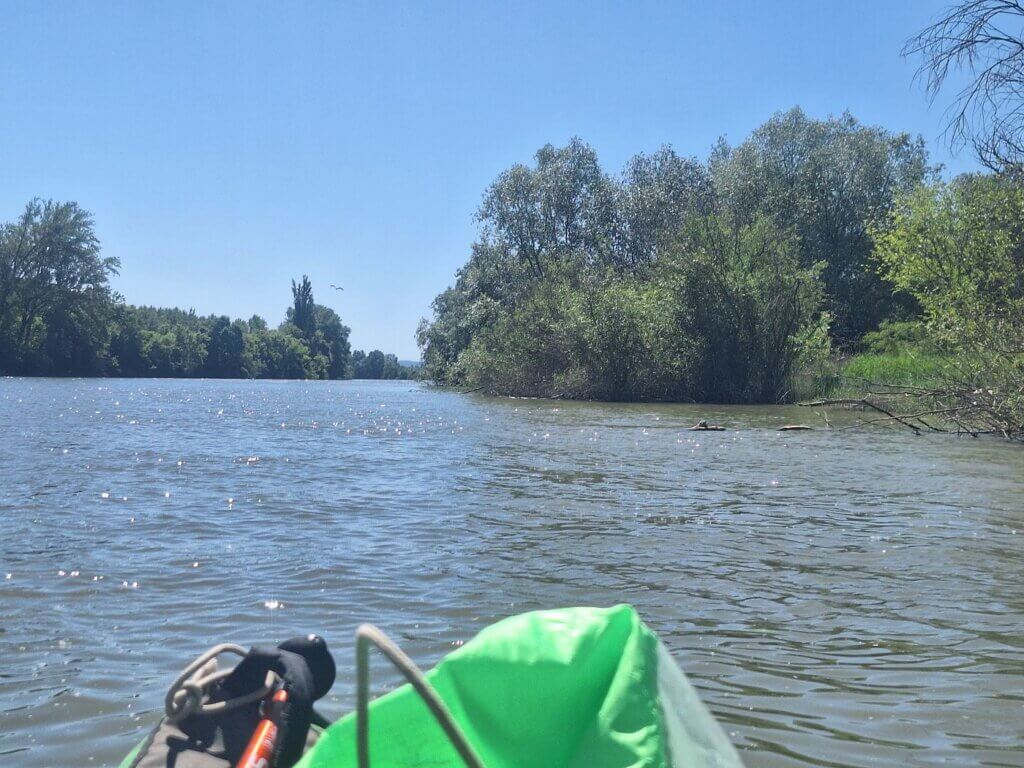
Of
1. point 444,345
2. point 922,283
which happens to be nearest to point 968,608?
point 922,283

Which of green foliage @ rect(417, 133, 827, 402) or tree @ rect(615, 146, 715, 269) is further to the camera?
tree @ rect(615, 146, 715, 269)

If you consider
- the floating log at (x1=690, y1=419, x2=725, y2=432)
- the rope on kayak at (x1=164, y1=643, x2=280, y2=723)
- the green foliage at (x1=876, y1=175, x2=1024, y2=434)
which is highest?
the green foliage at (x1=876, y1=175, x2=1024, y2=434)

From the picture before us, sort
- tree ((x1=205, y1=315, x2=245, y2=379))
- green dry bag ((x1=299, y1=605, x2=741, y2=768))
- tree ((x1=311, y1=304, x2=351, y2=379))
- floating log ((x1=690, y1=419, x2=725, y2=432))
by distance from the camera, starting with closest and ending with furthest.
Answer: green dry bag ((x1=299, y1=605, x2=741, y2=768))
floating log ((x1=690, y1=419, x2=725, y2=432))
tree ((x1=205, y1=315, x2=245, y2=379))
tree ((x1=311, y1=304, x2=351, y2=379))

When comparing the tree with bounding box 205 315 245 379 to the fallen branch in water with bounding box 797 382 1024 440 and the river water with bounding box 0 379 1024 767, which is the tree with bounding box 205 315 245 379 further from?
the river water with bounding box 0 379 1024 767

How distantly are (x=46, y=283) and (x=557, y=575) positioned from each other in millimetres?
80066

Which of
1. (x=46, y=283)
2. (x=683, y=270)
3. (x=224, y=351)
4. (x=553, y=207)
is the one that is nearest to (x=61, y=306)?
(x=46, y=283)

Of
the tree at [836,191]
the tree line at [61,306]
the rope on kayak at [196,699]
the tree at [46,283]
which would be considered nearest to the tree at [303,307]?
the tree line at [61,306]

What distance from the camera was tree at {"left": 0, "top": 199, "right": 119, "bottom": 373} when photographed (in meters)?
74.6

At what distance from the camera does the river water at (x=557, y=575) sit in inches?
161

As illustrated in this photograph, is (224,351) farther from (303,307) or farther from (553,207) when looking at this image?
(553,207)

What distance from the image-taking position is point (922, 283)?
23766 mm

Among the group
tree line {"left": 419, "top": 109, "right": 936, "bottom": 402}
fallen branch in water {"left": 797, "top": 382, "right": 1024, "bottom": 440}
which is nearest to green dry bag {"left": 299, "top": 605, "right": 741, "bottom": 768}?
fallen branch in water {"left": 797, "top": 382, "right": 1024, "bottom": 440}

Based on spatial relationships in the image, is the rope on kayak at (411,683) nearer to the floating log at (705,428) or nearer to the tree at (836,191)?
the floating log at (705,428)

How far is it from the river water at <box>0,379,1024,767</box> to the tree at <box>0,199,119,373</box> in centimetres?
6791
